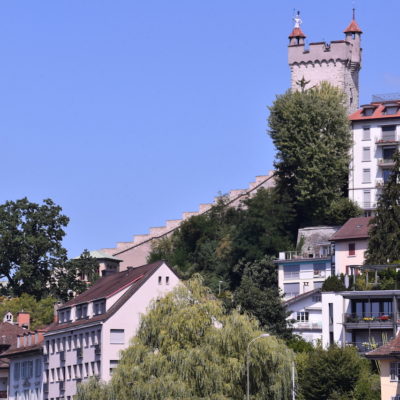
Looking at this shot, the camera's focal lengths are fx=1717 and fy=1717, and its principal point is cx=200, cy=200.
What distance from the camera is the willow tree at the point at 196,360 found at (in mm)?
94438

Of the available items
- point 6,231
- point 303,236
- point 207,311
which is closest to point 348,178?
point 303,236

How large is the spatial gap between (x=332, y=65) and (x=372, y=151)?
61.7 feet

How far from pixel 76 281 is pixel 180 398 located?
247 ft

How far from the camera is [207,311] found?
101m

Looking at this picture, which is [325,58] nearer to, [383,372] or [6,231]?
[6,231]

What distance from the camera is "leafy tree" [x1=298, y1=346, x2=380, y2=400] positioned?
9781 centimetres

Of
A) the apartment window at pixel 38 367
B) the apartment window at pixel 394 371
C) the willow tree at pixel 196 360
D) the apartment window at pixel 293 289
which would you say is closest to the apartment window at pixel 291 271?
the apartment window at pixel 293 289

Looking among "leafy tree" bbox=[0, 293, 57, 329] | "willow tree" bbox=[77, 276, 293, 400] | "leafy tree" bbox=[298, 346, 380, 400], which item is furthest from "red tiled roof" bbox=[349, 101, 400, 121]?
"leafy tree" bbox=[298, 346, 380, 400]

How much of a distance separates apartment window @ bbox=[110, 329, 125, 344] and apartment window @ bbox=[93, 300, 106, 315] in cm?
248

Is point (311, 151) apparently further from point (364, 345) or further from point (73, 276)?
point (364, 345)

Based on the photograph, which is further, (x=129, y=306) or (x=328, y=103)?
(x=328, y=103)

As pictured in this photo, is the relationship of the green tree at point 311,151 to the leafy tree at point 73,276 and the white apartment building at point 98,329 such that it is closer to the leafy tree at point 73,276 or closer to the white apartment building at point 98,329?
the leafy tree at point 73,276

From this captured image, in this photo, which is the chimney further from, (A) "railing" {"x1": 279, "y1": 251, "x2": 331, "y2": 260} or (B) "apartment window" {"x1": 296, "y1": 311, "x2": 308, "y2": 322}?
(B) "apartment window" {"x1": 296, "y1": 311, "x2": 308, "y2": 322}

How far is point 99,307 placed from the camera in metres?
126
